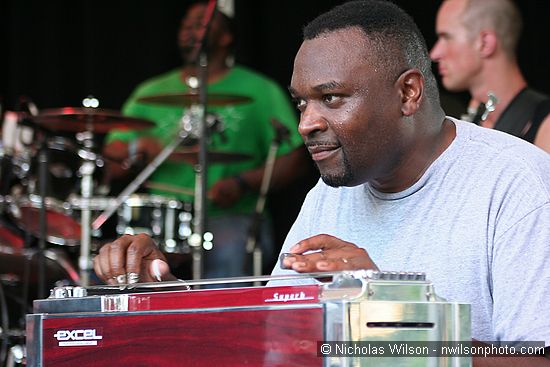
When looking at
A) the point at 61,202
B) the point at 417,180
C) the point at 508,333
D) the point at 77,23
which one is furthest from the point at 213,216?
the point at 508,333

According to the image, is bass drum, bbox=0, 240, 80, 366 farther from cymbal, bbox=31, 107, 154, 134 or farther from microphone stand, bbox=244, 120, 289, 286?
microphone stand, bbox=244, 120, 289, 286

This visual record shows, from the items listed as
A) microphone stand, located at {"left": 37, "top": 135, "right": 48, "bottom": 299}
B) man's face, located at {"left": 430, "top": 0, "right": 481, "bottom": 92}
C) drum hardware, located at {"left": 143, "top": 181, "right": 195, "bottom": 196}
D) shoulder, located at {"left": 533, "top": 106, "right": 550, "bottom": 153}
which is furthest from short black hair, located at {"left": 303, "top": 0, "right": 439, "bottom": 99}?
drum hardware, located at {"left": 143, "top": 181, "right": 195, "bottom": 196}

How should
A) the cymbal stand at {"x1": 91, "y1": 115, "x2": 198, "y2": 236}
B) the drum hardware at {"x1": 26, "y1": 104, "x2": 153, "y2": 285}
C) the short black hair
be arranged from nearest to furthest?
1. the short black hair
2. the drum hardware at {"x1": 26, "y1": 104, "x2": 153, "y2": 285}
3. the cymbal stand at {"x1": 91, "y1": 115, "x2": 198, "y2": 236}

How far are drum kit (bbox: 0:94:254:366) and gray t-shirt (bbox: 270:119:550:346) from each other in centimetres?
262

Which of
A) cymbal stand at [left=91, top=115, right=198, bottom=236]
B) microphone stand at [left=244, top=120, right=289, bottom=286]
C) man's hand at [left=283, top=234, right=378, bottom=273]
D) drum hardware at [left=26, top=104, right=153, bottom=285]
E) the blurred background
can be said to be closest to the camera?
man's hand at [left=283, top=234, right=378, bottom=273]

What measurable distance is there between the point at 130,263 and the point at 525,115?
85.7 inches

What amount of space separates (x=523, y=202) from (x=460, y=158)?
0.25 meters

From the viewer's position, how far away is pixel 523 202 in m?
2.17

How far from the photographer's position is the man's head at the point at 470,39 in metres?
4.74

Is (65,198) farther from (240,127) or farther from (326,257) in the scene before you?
(326,257)

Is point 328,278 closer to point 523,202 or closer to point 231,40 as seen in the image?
point 523,202

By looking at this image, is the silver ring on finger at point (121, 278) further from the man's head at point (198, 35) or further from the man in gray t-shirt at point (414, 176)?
the man's head at point (198, 35)

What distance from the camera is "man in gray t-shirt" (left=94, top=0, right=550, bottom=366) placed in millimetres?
2125

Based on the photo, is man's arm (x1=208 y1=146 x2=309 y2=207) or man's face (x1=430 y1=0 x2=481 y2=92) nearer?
man's face (x1=430 y1=0 x2=481 y2=92)
